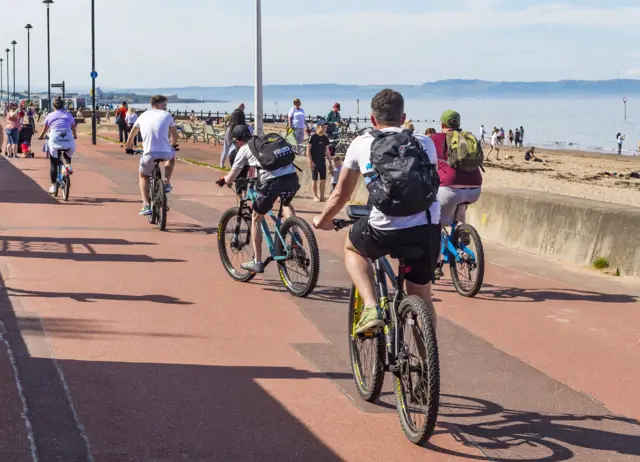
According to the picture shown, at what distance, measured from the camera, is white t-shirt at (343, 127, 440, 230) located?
561 centimetres

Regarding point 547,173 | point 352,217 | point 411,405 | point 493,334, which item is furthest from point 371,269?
point 547,173

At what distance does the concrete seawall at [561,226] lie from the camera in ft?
36.5

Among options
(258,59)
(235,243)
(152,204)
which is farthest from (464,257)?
(258,59)

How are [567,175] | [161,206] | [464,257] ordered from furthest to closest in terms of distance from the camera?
[567,175] → [161,206] → [464,257]

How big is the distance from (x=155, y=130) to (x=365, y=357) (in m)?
8.59

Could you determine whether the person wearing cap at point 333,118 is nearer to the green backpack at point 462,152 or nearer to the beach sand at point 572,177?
the beach sand at point 572,177

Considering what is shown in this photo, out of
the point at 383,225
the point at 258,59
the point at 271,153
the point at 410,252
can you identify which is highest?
the point at 258,59

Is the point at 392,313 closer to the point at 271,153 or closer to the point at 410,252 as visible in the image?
the point at 410,252

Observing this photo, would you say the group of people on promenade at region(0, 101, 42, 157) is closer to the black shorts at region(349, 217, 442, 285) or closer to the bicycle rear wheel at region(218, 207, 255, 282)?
the bicycle rear wheel at region(218, 207, 255, 282)

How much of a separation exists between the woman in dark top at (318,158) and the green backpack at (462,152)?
366 inches

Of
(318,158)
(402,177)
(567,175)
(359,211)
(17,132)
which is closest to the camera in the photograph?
(402,177)

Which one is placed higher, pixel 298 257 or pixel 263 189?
pixel 263 189

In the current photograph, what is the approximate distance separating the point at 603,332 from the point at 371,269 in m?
3.24

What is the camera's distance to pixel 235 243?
34.6ft
